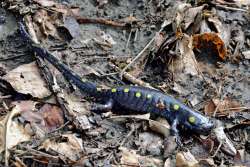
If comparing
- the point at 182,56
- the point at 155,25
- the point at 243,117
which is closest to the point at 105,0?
the point at 155,25

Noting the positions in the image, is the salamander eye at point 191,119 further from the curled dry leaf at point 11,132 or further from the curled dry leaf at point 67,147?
the curled dry leaf at point 11,132

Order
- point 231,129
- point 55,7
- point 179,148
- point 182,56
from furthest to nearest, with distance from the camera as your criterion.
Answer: point 55,7 < point 182,56 < point 231,129 < point 179,148

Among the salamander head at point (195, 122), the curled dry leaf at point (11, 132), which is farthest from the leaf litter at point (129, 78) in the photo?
the salamander head at point (195, 122)

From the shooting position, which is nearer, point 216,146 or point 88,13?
point 216,146

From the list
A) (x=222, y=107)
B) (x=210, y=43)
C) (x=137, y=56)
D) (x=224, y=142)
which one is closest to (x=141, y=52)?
(x=137, y=56)

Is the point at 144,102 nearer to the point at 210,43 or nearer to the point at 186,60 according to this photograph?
the point at 186,60

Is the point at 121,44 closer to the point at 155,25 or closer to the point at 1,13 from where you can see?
the point at 155,25

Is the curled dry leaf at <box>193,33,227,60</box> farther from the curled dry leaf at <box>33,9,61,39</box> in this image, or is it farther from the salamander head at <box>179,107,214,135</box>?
the curled dry leaf at <box>33,9,61,39</box>
